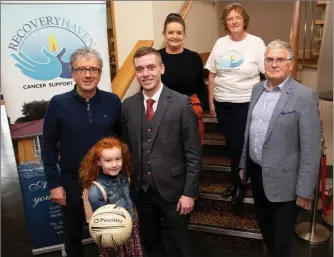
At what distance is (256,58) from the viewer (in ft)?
8.17

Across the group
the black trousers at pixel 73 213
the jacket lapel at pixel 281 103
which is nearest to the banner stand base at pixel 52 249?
the black trousers at pixel 73 213

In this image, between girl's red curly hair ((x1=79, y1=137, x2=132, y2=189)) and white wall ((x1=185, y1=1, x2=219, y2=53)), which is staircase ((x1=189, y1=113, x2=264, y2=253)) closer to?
girl's red curly hair ((x1=79, y1=137, x2=132, y2=189))

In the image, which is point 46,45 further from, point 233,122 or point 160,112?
point 233,122

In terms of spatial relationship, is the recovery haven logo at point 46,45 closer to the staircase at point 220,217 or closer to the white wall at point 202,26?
the staircase at point 220,217

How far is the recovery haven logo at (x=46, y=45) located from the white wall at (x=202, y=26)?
199 centimetres

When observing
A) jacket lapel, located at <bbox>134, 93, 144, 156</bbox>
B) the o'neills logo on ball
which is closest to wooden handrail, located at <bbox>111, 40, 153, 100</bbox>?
jacket lapel, located at <bbox>134, 93, 144, 156</bbox>

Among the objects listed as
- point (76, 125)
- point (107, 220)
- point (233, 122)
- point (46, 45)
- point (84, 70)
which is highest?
point (46, 45)

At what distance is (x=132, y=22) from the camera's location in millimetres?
3674

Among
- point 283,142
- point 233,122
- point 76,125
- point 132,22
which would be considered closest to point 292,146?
point 283,142

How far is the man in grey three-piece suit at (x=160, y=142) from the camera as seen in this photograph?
1950mm

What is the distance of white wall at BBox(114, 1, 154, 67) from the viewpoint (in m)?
3.64

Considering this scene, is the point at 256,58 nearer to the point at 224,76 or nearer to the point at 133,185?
the point at 224,76

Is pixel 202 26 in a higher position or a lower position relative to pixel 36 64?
higher

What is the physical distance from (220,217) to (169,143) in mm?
1431
